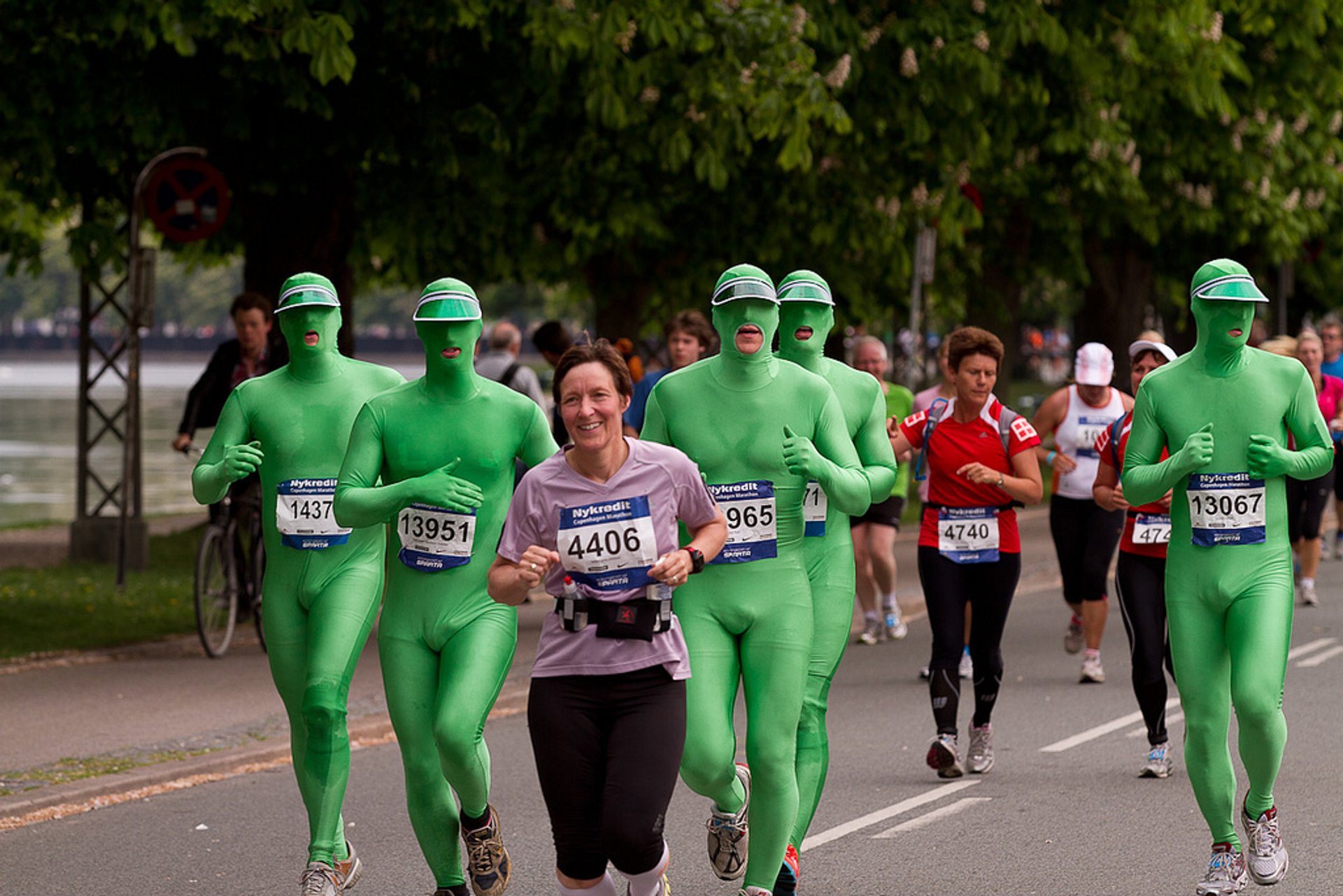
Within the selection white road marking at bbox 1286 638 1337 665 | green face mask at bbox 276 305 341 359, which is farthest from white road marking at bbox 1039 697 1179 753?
green face mask at bbox 276 305 341 359

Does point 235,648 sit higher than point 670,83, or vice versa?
point 670,83

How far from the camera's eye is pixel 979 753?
9.32m

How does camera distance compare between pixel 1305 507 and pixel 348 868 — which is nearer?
pixel 348 868

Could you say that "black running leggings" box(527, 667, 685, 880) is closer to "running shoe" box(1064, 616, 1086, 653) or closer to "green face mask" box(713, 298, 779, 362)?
"green face mask" box(713, 298, 779, 362)

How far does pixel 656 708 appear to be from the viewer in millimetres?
5559

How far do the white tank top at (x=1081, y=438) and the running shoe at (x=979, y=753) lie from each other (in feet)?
8.54

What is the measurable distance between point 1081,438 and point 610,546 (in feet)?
21.3

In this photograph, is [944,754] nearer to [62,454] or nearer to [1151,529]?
[1151,529]

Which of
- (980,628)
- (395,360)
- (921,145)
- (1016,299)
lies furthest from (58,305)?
(980,628)

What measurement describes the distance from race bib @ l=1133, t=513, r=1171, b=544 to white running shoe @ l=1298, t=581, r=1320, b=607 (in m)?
7.76

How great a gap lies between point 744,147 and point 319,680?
7972 mm

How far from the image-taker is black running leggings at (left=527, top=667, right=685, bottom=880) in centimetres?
547

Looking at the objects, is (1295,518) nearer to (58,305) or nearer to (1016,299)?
(1016,299)

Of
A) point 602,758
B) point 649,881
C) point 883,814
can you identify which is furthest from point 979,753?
point 602,758
